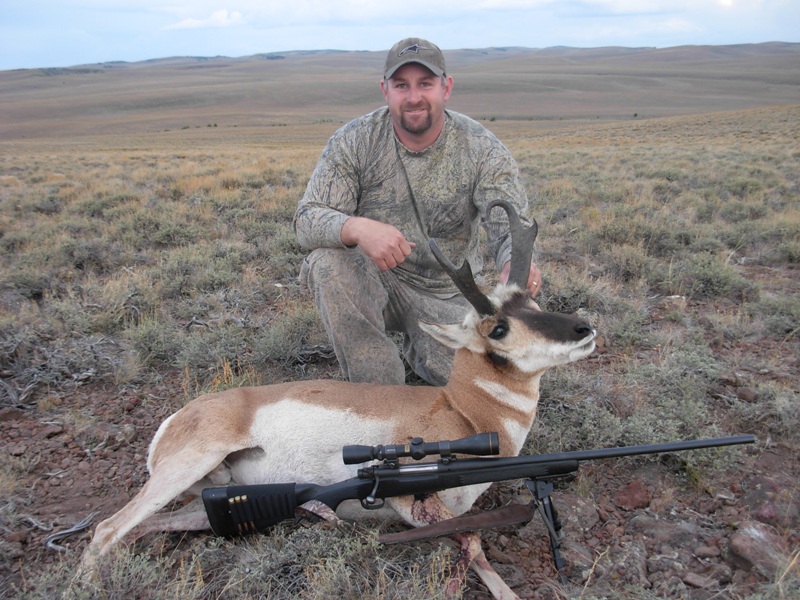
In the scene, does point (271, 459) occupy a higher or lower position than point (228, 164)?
lower

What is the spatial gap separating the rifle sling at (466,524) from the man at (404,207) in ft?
5.69

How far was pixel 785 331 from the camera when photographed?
5469 millimetres

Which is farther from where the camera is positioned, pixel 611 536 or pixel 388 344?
pixel 388 344

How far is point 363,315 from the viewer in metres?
4.49

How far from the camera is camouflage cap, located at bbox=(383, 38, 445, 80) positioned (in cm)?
429

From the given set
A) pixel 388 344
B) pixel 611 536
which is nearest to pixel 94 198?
pixel 388 344

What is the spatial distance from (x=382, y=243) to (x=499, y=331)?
0.98 meters

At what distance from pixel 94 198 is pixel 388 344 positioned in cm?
1024

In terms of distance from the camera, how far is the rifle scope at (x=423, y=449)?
9.11ft

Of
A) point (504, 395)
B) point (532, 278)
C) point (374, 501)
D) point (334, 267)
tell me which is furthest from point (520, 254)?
point (374, 501)

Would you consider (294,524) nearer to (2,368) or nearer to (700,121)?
(2,368)

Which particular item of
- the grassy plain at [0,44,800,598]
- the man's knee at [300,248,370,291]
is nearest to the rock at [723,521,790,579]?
the grassy plain at [0,44,800,598]

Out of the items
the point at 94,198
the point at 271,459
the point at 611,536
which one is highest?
the point at 94,198

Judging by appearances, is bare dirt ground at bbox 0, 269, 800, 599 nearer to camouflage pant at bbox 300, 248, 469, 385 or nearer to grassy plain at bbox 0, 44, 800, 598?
grassy plain at bbox 0, 44, 800, 598
